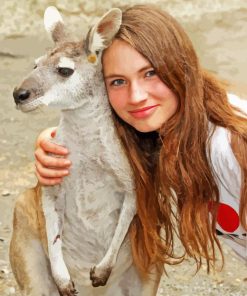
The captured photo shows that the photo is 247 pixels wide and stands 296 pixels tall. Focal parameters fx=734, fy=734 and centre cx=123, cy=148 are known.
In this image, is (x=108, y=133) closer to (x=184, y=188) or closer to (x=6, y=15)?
(x=184, y=188)

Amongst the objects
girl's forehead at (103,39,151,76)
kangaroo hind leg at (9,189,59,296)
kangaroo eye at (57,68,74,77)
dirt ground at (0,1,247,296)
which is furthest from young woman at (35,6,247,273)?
dirt ground at (0,1,247,296)

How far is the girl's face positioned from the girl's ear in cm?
3

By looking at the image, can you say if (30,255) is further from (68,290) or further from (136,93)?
(136,93)

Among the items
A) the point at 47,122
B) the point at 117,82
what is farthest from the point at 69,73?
the point at 47,122

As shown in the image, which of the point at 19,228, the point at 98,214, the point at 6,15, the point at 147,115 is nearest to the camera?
the point at 147,115

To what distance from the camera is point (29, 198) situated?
2506mm

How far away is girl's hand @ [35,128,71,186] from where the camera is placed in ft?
7.37

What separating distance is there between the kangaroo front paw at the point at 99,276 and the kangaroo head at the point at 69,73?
56cm

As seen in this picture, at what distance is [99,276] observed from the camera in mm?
2375

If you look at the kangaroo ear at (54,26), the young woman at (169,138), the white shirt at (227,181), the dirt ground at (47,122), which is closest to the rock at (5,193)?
the dirt ground at (47,122)

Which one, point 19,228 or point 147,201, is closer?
point 147,201

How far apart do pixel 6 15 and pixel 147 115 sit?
397 centimetres

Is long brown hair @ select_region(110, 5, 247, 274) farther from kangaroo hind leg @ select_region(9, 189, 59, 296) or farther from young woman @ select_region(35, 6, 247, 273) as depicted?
kangaroo hind leg @ select_region(9, 189, 59, 296)

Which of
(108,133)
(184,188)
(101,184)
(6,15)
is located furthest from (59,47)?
(6,15)
